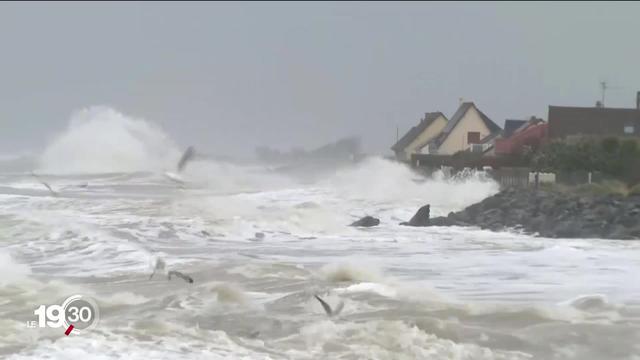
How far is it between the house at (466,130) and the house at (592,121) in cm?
1593

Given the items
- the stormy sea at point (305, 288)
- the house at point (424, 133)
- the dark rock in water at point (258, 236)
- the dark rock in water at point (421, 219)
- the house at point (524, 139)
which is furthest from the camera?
the house at point (424, 133)

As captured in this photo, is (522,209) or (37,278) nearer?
(37,278)

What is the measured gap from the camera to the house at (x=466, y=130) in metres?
64.3

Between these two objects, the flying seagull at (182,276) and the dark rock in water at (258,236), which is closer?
the flying seagull at (182,276)

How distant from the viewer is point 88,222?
2358 cm

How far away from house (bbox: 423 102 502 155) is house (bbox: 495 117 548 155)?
772 centimetres

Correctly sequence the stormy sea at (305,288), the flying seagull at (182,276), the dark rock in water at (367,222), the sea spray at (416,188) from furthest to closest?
the sea spray at (416,188), the dark rock in water at (367,222), the flying seagull at (182,276), the stormy sea at (305,288)

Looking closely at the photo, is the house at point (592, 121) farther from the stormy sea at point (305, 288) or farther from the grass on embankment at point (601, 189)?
the stormy sea at point (305, 288)

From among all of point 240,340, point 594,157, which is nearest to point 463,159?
point 594,157

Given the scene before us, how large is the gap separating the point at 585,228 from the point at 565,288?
431 inches

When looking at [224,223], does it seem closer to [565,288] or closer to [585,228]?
[585,228]

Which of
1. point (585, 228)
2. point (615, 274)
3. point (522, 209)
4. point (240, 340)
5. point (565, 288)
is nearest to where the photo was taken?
point (240, 340)

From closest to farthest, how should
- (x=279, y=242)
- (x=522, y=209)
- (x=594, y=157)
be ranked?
(x=279, y=242) < (x=522, y=209) < (x=594, y=157)

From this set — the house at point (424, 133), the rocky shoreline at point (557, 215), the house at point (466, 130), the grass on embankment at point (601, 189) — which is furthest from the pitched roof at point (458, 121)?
the rocky shoreline at point (557, 215)
